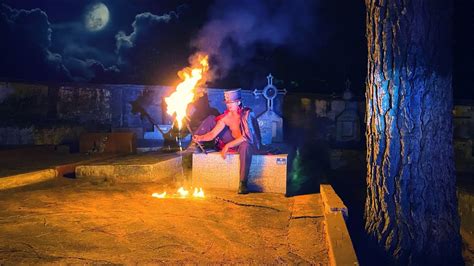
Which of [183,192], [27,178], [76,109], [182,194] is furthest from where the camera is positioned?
[76,109]

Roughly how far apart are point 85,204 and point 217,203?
211cm

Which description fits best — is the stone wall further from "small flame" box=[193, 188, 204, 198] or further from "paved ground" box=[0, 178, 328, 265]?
"small flame" box=[193, 188, 204, 198]

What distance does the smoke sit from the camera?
18703 mm

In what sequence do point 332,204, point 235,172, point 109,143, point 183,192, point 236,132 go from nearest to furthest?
point 332,204 < point 183,192 < point 235,172 < point 236,132 < point 109,143

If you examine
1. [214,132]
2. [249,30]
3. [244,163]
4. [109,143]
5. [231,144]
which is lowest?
[244,163]

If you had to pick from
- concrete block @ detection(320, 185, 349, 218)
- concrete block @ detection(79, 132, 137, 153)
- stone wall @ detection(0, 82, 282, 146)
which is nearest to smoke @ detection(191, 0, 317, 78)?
stone wall @ detection(0, 82, 282, 146)

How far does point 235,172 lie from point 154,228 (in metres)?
2.58

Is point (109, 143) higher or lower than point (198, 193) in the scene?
higher

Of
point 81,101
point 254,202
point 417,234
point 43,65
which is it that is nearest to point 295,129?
point 81,101

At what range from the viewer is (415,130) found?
A: 175 inches

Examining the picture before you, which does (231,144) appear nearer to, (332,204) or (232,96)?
(232,96)

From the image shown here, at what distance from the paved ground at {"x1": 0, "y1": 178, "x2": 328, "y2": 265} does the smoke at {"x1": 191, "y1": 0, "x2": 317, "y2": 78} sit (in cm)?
1422

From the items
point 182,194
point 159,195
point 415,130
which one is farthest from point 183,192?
point 415,130

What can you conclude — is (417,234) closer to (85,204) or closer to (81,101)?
(85,204)
